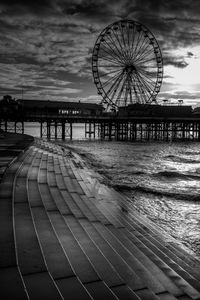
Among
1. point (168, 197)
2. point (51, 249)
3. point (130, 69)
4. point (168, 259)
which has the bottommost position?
point (168, 197)

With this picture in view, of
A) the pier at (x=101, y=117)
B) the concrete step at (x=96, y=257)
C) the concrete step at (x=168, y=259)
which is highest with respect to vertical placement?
the pier at (x=101, y=117)

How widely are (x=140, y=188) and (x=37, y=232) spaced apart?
8.63 meters

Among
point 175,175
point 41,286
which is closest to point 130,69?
point 175,175

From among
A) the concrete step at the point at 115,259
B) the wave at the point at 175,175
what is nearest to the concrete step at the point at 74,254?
the concrete step at the point at 115,259

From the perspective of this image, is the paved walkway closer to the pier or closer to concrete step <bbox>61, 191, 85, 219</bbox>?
concrete step <bbox>61, 191, 85, 219</bbox>

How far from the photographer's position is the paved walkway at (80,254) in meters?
3.00

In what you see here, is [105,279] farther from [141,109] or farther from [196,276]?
[141,109]

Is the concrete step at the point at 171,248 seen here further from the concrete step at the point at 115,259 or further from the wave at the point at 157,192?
the wave at the point at 157,192

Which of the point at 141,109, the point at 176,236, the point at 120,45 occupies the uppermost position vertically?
the point at 120,45

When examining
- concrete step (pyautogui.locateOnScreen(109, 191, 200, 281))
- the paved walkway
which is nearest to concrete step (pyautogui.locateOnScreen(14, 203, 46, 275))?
the paved walkway

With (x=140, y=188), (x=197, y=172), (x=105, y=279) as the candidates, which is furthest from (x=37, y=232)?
(x=197, y=172)

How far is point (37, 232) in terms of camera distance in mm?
4477

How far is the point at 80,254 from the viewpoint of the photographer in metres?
3.89

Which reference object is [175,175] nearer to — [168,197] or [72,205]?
[168,197]
